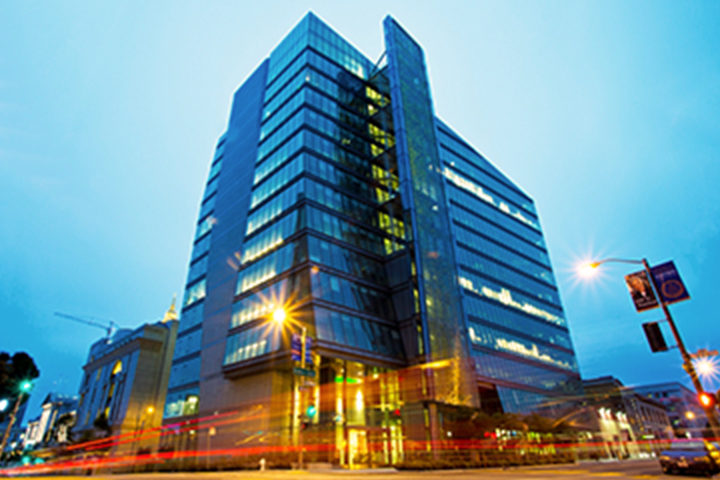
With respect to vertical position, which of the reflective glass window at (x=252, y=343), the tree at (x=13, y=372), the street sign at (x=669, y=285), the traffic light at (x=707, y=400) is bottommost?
the traffic light at (x=707, y=400)

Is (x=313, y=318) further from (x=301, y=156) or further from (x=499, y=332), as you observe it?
(x=499, y=332)

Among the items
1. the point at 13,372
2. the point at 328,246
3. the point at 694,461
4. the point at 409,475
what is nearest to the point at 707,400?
the point at 694,461

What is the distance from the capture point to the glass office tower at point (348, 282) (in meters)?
40.7

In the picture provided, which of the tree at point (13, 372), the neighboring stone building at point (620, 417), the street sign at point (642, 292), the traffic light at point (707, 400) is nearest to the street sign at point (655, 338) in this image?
the street sign at point (642, 292)

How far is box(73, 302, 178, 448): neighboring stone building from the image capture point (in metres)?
77.0

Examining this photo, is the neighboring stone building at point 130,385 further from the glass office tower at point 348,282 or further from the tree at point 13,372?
the tree at point 13,372

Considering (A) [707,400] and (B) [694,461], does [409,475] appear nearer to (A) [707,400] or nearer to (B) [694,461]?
(B) [694,461]

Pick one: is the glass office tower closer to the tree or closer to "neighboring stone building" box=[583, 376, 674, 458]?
"neighboring stone building" box=[583, 376, 674, 458]

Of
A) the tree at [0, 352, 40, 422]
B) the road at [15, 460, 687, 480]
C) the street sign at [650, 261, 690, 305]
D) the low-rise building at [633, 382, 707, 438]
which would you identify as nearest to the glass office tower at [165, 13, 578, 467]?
the road at [15, 460, 687, 480]

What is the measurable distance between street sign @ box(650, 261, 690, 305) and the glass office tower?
18.0 metres

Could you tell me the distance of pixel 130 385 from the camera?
260 feet

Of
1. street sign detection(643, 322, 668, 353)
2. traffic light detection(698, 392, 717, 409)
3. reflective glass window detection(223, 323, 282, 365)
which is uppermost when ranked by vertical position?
reflective glass window detection(223, 323, 282, 365)

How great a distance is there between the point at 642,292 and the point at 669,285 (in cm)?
96

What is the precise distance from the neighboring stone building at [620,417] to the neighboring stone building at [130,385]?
80.5m
